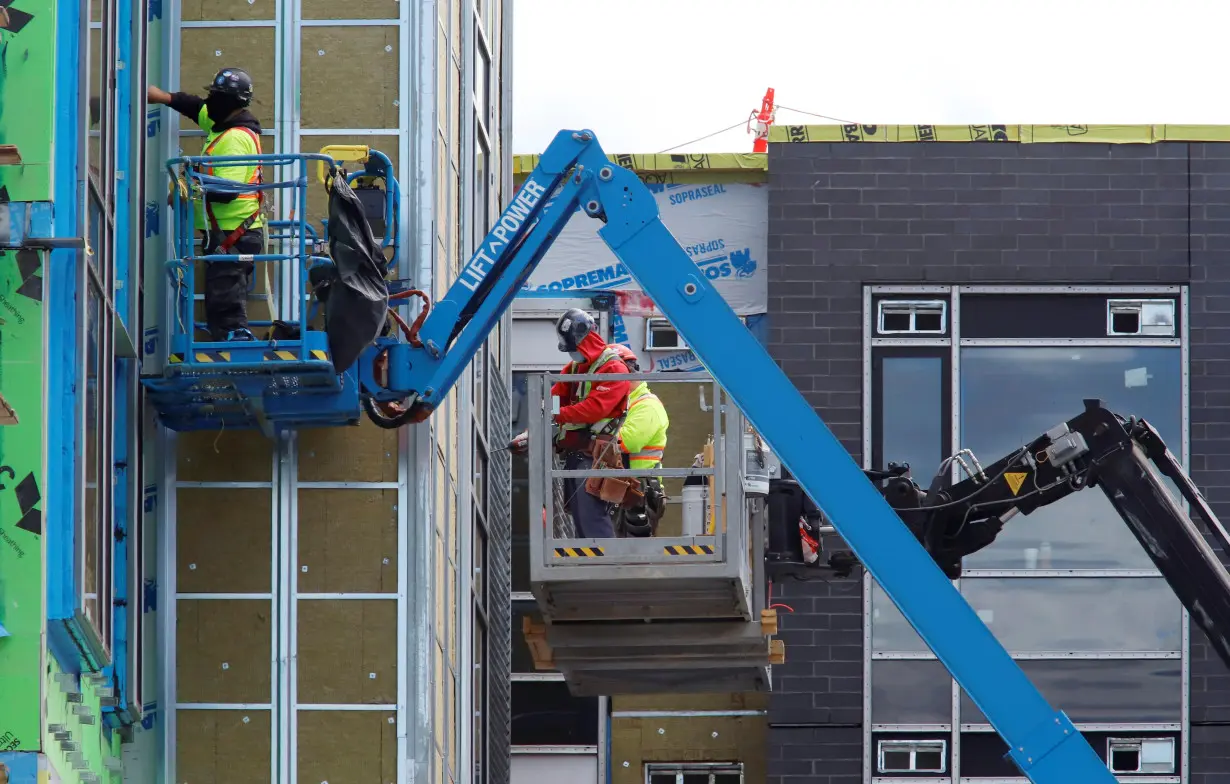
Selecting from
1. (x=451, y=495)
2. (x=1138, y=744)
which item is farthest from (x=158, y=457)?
(x=1138, y=744)

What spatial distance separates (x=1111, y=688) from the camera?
27.8 m

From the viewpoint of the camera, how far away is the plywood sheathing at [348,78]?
18.3 meters

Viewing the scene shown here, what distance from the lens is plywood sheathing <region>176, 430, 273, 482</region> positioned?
17969mm

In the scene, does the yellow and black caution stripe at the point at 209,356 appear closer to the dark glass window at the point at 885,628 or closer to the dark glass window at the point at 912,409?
the dark glass window at the point at 885,628

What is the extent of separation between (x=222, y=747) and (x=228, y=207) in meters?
4.22

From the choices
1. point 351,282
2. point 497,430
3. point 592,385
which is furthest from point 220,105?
point 497,430

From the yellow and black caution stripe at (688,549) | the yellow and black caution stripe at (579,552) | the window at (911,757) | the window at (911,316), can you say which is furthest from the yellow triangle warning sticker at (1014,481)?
the window at (911,316)

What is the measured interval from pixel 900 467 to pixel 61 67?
9.04m

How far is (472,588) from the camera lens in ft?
74.3

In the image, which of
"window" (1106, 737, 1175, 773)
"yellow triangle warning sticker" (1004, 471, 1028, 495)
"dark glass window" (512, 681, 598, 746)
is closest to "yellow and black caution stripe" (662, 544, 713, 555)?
"yellow triangle warning sticker" (1004, 471, 1028, 495)

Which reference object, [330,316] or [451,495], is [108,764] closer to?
[330,316]

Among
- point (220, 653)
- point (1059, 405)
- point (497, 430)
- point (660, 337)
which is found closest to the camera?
point (220, 653)

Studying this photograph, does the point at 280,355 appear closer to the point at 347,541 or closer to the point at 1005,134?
the point at 347,541

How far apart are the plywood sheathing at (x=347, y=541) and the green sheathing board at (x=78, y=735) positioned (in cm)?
215
